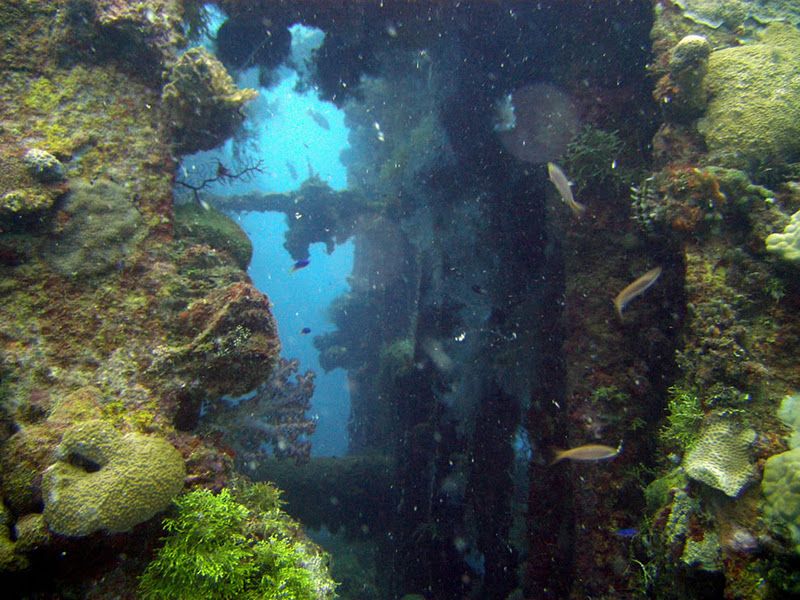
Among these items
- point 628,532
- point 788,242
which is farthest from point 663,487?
point 788,242

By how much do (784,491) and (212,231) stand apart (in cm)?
629

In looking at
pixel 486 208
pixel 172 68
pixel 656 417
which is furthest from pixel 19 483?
pixel 486 208

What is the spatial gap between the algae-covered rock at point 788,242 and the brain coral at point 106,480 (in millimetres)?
5633

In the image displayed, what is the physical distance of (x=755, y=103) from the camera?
15.5 feet

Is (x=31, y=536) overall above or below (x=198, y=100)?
below

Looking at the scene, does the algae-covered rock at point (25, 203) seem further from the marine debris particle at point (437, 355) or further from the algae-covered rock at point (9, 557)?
the marine debris particle at point (437, 355)

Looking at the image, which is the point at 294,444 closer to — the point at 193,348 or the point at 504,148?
the point at 193,348

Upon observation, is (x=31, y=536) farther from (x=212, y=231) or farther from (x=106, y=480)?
(x=212, y=231)

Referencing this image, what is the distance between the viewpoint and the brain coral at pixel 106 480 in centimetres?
283

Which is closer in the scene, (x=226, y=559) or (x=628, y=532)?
(x=226, y=559)

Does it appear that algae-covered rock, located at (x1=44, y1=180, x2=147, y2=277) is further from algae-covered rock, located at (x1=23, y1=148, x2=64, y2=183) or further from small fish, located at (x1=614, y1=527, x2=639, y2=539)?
small fish, located at (x1=614, y1=527, x2=639, y2=539)

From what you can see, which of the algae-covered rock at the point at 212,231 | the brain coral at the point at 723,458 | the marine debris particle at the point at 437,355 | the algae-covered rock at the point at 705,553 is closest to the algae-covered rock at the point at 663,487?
the brain coral at the point at 723,458

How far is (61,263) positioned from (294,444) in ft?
13.0

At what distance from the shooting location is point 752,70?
4.96m
